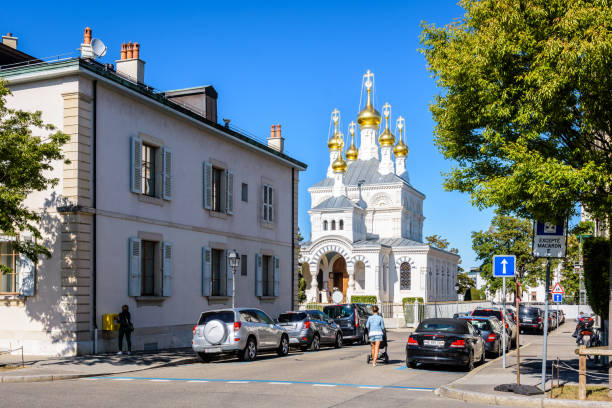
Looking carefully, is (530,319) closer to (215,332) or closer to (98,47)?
(215,332)

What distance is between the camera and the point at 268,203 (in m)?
32.5

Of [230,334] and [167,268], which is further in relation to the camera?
[167,268]

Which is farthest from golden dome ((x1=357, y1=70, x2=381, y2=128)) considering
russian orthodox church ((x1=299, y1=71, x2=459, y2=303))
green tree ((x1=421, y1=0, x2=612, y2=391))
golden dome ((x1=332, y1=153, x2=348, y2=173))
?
green tree ((x1=421, y1=0, x2=612, y2=391))

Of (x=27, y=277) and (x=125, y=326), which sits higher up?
(x=27, y=277)

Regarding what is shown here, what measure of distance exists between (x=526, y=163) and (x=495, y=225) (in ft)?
217

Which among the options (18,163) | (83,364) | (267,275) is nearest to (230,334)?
(83,364)

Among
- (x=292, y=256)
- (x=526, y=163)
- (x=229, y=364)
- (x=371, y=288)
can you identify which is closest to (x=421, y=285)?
(x=371, y=288)

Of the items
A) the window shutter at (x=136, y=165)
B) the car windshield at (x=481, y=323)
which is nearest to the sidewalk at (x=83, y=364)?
the window shutter at (x=136, y=165)

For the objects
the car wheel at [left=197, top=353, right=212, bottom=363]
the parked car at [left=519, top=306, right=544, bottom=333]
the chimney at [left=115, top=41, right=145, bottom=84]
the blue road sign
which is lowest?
the parked car at [left=519, top=306, right=544, bottom=333]

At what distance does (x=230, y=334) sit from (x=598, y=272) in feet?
31.9

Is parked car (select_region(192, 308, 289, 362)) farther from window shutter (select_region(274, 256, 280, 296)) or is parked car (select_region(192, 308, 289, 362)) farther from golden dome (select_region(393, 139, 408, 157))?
golden dome (select_region(393, 139, 408, 157))

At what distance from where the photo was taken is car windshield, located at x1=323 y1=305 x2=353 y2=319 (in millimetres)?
30328

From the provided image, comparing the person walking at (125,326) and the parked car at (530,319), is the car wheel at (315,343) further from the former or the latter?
the parked car at (530,319)

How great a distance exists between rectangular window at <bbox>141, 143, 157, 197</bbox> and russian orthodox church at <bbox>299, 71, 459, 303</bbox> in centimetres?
5009
